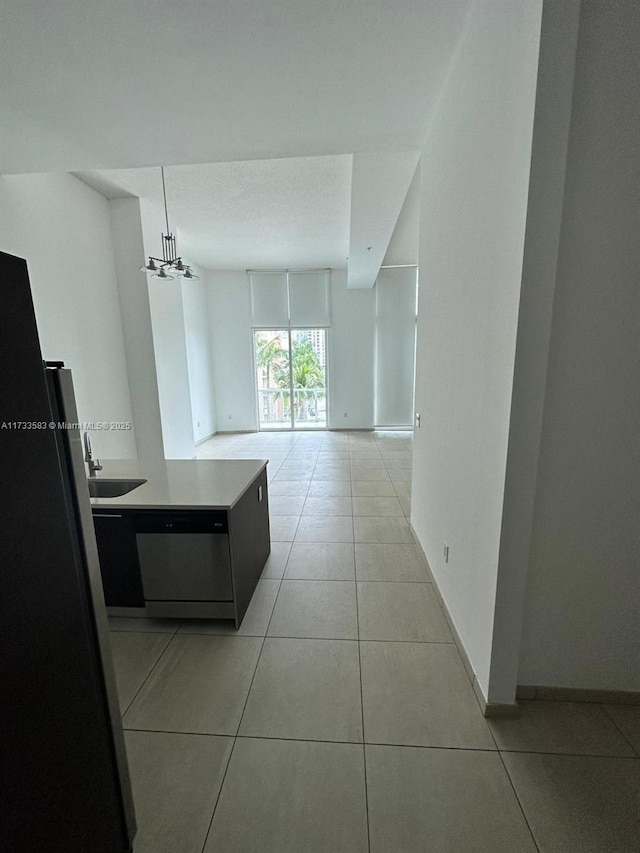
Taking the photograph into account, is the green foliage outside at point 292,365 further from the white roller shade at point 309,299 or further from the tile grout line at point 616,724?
the tile grout line at point 616,724

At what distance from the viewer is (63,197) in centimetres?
338

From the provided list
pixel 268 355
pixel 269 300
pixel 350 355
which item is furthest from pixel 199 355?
pixel 350 355

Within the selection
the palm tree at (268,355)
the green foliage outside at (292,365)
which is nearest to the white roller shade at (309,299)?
the green foliage outside at (292,365)

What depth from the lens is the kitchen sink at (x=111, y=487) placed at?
86.1 inches

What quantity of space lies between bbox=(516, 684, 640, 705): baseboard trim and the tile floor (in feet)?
0.11

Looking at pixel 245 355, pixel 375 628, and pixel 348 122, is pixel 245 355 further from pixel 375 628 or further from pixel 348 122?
pixel 375 628

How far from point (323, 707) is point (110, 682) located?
1010 mm

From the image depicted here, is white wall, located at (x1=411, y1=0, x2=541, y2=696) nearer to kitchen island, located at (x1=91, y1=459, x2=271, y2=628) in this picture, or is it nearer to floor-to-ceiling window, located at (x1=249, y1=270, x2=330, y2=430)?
kitchen island, located at (x1=91, y1=459, x2=271, y2=628)

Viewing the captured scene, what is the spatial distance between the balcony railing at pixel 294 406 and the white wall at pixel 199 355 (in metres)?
1.19

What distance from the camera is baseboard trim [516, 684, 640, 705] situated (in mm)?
1504

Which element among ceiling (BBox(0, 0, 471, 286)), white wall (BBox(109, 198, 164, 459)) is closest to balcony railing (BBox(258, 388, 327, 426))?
white wall (BBox(109, 198, 164, 459))

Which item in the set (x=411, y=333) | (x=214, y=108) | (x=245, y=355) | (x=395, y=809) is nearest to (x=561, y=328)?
(x=395, y=809)

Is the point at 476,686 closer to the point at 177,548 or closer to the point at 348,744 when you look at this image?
the point at 348,744

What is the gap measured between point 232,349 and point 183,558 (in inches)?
260
